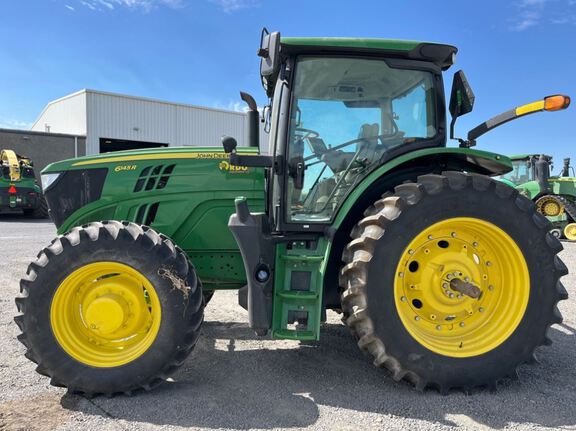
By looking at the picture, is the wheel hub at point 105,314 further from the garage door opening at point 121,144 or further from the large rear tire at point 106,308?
the garage door opening at point 121,144

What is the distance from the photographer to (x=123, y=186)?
3.52 metres

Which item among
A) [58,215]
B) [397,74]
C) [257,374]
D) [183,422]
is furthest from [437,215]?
[58,215]

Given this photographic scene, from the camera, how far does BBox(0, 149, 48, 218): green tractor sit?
15.2 metres

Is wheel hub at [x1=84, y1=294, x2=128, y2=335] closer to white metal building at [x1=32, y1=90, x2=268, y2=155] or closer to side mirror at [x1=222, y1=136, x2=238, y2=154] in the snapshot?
side mirror at [x1=222, y1=136, x2=238, y2=154]

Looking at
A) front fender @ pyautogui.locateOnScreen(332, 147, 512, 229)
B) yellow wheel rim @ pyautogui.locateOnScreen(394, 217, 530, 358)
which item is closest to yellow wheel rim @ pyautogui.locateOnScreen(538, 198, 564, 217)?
front fender @ pyautogui.locateOnScreen(332, 147, 512, 229)

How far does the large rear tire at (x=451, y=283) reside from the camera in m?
2.80

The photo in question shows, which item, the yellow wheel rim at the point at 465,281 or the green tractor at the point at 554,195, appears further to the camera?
the green tractor at the point at 554,195

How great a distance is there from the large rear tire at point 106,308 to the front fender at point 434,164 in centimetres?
117

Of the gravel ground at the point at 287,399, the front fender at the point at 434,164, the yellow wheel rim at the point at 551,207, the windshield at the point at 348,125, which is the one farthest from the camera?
the yellow wheel rim at the point at 551,207

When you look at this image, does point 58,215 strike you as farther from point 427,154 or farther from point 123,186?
point 427,154

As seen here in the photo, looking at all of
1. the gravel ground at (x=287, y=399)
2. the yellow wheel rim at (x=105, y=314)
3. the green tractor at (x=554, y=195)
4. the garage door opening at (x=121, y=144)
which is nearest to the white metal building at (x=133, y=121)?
the garage door opening at (x=121, y=144)

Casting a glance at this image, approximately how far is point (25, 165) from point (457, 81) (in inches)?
645

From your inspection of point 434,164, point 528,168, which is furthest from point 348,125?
point 528,168

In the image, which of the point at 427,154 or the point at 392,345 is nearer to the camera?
the point at 392,345
